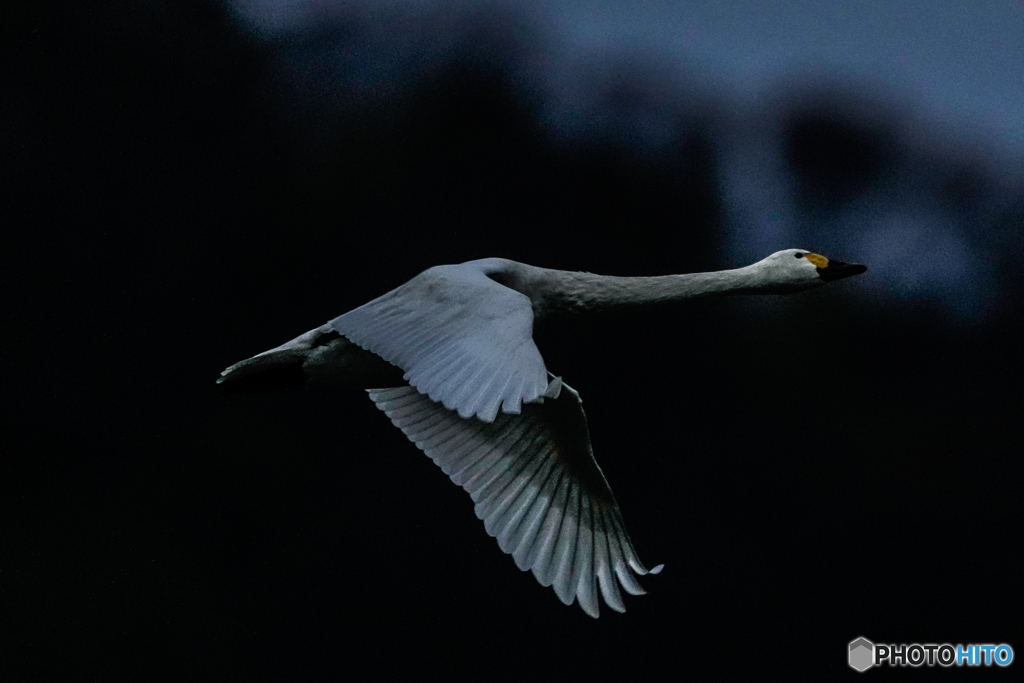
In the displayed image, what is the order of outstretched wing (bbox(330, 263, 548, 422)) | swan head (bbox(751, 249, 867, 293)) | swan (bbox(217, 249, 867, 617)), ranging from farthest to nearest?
swan head (bbox(751, 249, 867, 293)), swan (bbox(217, 249, 867, 617)), outstretched wing (bbox(330, 263, 548, 422))

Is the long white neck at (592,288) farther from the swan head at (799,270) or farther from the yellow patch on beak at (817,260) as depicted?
the yellow patch on beak at (817,260)

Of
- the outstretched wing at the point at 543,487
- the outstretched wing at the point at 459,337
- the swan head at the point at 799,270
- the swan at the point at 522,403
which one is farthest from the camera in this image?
the swan head at the point at 799,270

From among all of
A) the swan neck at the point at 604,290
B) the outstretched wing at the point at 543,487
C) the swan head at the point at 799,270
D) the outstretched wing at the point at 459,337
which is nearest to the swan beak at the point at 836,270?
the swan head at the point at 799,270

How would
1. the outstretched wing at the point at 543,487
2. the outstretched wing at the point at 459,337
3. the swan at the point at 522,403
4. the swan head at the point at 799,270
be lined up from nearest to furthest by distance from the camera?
the outstretched wing at the point at 459,337 < the swan at the point at 522,403 < the outstretched wing at the point at 543,487 < the swan head at the point at 799,270

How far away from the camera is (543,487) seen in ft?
15.0

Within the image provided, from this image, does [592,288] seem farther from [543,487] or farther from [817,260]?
[817,260]

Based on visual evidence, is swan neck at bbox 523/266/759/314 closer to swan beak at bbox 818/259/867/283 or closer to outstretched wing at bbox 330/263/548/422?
outstretched wing at bbox 330/263/548/422

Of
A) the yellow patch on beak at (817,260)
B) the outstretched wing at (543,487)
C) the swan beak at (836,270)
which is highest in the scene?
the yellow patch on beak at (817,260)

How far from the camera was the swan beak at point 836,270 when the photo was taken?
15.4ft

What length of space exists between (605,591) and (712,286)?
1.06m

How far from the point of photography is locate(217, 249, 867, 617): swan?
407 cm

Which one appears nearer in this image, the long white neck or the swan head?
the long white neck

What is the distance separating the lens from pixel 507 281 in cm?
441

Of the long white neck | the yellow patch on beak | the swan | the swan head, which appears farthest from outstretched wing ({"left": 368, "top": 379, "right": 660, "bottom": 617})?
the yellow patch on beak
